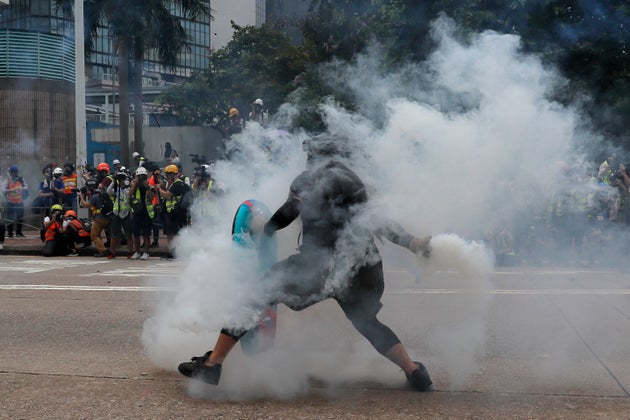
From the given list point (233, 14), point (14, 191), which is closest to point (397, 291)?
point (14, 191)

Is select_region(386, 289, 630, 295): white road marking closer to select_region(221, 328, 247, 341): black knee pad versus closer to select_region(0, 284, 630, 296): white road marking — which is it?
select_region(0, 284, 630, 296): white road marking

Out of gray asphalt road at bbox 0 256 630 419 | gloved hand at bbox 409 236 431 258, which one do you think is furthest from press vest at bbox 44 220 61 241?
gloved hand at bbox 409 236 431 258

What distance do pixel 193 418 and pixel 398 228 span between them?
5.66 feet

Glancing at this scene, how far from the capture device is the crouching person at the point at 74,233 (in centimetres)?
1473

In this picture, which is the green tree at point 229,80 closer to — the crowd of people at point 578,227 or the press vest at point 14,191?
the press vest at point 14,191

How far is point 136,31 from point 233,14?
124 feet

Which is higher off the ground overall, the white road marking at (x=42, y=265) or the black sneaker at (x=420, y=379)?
the black sneaker at (x=420, y=379)

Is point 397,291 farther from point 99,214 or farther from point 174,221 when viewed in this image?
point 99,214

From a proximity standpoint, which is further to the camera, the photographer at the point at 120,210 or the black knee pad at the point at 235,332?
the photographer at the point at 120,210

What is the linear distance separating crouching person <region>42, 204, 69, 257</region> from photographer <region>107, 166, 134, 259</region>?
1.26m

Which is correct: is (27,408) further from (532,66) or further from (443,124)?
(532,66)

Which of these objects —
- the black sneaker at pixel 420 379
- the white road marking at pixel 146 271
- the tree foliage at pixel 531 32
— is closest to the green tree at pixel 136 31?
the white road marking at pixel 146 271

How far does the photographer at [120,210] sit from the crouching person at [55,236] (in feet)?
4.13

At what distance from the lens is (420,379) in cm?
455
